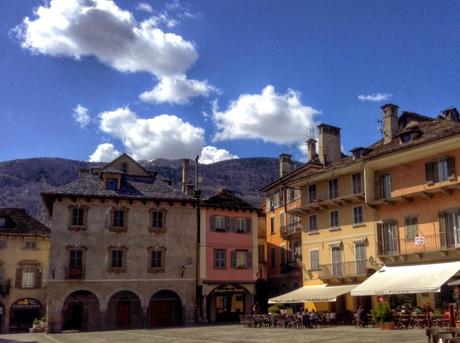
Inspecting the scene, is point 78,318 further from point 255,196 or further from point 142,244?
point 255,196

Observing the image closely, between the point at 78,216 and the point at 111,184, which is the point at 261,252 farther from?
the point at 78,216

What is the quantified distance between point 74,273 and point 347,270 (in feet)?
67.9

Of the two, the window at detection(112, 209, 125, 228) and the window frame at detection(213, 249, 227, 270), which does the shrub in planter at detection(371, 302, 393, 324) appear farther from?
the window at detection(112, 209, 125, 228)

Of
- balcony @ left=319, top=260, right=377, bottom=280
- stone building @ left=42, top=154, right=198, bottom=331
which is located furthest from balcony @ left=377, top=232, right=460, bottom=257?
stone building @ left=42, top=154, right=198, bottom=331

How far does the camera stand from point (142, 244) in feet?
152

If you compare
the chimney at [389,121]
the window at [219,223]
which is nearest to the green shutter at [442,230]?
the chimney at [389,121]

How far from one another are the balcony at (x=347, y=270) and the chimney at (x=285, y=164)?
18013 millimetres

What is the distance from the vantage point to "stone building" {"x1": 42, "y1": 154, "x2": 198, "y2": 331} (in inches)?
1746

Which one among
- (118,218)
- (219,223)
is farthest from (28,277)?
(219,223)

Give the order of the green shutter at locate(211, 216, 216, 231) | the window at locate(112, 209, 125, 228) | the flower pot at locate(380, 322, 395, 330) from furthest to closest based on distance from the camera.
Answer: the green shutter at locate(211, 216, 216, 231), the window at locate(112, 209, 125, 228), the flower pot at locate(380, 322, 395, 330)

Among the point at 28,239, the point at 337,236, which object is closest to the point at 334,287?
the point at 337,236

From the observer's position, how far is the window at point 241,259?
49.7 m

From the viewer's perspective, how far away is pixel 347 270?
38.6 m

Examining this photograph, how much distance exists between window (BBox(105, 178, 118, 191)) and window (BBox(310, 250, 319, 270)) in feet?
55.4
